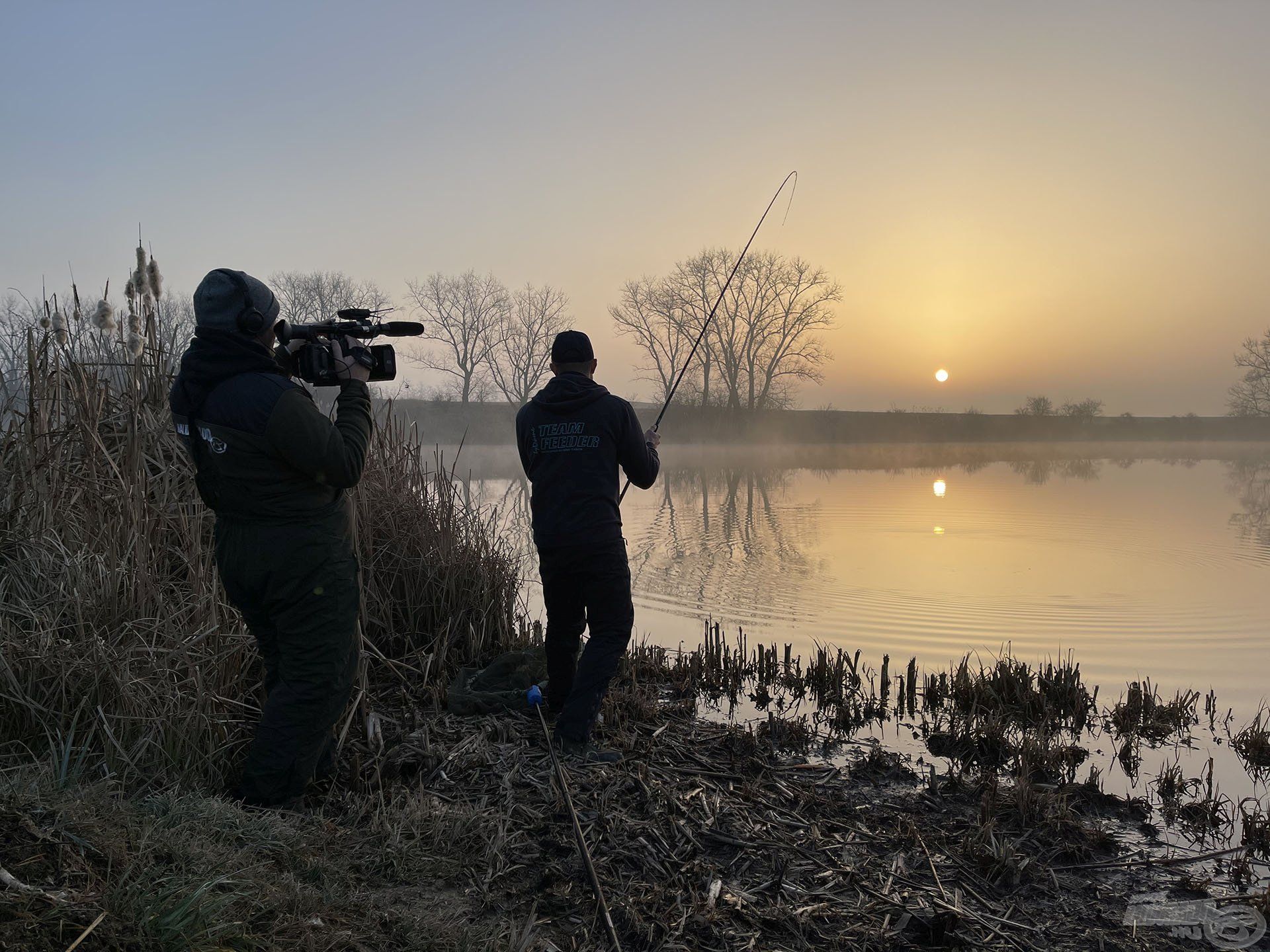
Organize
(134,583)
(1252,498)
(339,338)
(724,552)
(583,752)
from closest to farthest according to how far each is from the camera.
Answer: (339,338), (134,583), (583,752), (724,552), (1252,498)

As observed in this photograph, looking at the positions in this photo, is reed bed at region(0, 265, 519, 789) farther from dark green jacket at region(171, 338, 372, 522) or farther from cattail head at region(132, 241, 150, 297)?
dark green jacket at region(171, 338, 372, 522)

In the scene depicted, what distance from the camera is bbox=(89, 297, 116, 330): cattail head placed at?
14.3ft

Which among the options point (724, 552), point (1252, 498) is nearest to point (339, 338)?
point (724, 552)

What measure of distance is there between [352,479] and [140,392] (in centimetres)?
211

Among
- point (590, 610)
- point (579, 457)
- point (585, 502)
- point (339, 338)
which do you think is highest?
point (339, 338)

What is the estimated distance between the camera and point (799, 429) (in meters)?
52.8

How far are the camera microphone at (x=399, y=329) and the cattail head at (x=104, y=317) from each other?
1991mm

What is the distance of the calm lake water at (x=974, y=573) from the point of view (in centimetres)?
782

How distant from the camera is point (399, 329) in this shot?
3.48m

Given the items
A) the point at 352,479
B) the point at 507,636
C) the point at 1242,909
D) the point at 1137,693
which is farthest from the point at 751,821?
the point at 1137,693

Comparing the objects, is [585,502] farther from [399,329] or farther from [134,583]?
[134,583]

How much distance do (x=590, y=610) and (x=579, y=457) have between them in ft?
2.72

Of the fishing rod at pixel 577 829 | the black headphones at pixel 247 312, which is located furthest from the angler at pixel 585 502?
the black headphones at pixel 247 312

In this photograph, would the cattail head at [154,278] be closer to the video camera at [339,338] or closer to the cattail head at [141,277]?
the cattail head at [141,277]
